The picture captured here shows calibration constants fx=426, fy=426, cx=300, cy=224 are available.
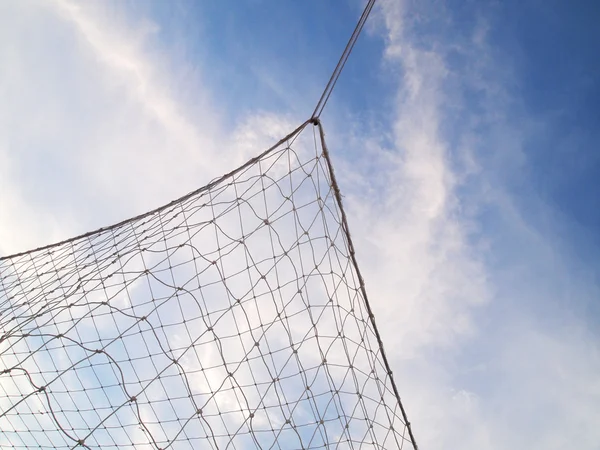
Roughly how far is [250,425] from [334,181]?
6.19ft

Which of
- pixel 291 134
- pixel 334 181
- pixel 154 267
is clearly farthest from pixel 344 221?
pixel 154 267

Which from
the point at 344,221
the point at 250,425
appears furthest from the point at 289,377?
the point at 344,221

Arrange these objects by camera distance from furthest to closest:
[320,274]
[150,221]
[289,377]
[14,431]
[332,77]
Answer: [150,221] → [14,431] → [320,274] → [289,377] → [332,77]

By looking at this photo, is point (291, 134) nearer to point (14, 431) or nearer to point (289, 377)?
point (289, 377)

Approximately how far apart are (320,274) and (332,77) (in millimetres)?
1451

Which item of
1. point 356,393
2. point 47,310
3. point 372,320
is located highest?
point 372,320

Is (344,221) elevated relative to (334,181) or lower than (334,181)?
lower

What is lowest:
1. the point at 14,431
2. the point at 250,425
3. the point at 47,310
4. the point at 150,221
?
the point at 14,431

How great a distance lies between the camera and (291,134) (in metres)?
3.36

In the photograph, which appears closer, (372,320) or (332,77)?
(332,77)

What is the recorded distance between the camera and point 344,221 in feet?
11.0

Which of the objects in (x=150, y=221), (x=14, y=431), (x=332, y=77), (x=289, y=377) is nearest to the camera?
(x=332, y=77)

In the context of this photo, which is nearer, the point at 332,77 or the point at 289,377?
the point at 332,77

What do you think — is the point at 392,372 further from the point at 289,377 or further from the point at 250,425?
the point at 250,425
